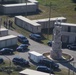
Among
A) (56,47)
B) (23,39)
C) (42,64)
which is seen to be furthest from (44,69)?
(23,39)

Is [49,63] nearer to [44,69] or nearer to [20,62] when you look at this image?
[44,69]

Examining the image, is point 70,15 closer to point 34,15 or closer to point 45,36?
point 34,15

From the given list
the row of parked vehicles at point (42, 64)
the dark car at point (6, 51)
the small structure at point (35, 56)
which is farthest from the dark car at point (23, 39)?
the row of parked vehicles at point (42, 64)

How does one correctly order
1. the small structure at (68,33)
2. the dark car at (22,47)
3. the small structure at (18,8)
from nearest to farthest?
the dark car at (22,47) → the small structure at (68,33) → the small structure at (18,8)

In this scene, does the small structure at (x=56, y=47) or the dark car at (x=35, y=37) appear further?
the dark car at (x=35, y=37)

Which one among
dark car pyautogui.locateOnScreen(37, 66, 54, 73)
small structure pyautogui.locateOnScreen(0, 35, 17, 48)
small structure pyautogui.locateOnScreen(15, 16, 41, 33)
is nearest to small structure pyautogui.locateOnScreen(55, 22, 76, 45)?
small structure pyautogui.locateOnScreen(15, 16, 41, 33)

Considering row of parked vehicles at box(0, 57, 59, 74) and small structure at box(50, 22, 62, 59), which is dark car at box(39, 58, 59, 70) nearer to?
row of parked vehicles at box(0, 57, 59, 74)

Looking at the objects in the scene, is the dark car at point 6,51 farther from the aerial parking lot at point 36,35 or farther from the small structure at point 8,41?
the small structure at point 8,41

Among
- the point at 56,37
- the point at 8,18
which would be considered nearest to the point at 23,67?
the point at 56,37
